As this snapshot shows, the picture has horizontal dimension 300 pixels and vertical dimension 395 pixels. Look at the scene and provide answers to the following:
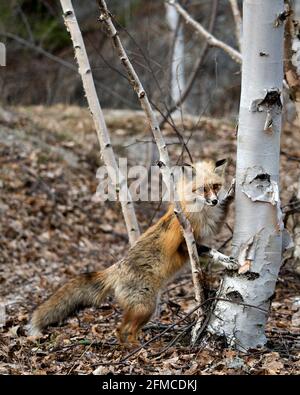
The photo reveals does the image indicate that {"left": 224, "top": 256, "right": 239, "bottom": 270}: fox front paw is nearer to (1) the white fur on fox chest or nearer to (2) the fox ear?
(1) the white fur on fox chest

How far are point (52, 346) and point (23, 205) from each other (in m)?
5.33

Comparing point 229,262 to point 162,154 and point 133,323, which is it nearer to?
point 162,154

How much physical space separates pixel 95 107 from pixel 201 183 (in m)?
1.35

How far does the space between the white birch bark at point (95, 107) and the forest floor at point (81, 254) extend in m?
0.39

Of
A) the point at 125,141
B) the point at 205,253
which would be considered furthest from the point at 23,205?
the point at 205,253

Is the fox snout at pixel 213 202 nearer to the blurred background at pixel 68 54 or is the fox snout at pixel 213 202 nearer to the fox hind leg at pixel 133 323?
the fox hind leg at pixel 133 323

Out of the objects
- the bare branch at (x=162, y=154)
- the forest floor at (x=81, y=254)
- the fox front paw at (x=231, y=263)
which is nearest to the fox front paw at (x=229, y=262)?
the fox front paw at (x=231, y=263)

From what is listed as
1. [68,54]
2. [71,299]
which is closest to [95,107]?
[71,299]

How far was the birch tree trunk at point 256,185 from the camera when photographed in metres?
4.83

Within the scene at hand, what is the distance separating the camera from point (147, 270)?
19.3 ft

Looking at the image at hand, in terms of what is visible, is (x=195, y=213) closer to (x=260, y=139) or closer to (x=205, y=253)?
(x=205, y=253)

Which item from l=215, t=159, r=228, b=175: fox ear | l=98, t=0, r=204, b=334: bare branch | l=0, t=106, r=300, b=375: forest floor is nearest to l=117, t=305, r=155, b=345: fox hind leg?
l=0, t=106, r=300, b=375: forest floor

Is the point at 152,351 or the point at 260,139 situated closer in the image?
the point at 260,139
